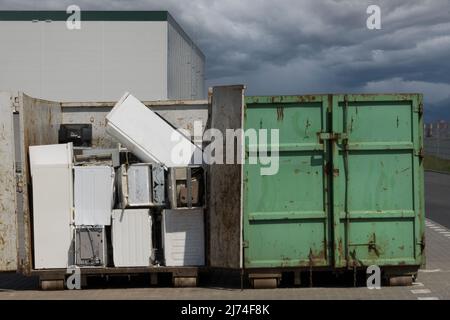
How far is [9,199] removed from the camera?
24.4 ft

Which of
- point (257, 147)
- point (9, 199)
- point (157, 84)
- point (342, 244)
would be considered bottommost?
point (342, 244)

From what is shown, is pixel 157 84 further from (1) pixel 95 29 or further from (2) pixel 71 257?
(2) pixel 71 257

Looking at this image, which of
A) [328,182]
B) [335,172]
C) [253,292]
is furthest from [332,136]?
[253,292]

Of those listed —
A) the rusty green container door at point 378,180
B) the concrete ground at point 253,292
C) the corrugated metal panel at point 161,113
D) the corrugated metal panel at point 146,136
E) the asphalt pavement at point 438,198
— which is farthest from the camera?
the asphalt pavement at point 438,198

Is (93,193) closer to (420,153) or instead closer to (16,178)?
(16,178)

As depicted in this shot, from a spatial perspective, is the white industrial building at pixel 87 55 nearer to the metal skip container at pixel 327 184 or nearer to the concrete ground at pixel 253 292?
the concrete ground at pixel 253 292

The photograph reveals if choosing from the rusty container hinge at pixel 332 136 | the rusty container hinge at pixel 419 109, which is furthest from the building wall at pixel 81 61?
the rusty container hinge at pixel 419 109

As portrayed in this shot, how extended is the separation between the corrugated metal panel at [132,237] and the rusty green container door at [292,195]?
3.86 ft

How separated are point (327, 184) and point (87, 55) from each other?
24.9 metres

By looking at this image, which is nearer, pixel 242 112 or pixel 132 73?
pixel 242 112

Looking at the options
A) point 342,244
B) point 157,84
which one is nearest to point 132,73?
point 157,84

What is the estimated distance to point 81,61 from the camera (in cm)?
3009

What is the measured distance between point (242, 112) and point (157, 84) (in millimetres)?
23456

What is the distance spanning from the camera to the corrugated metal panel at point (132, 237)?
742 cm
